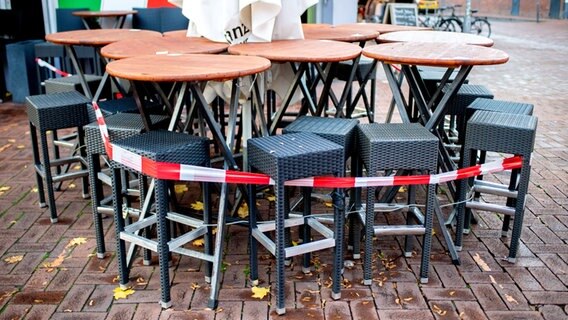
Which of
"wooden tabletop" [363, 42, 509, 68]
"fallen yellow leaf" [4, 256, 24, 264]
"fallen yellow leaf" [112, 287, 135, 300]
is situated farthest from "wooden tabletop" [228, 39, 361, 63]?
"fallen yellow leaf" [4, 256, 24, 264]

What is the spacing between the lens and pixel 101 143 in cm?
312

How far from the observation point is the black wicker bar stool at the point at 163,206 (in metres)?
2.75

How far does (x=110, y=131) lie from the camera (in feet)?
10.7

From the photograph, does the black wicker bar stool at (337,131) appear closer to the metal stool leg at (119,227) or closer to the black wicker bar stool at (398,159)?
the black wicker bar stool at (398,159)

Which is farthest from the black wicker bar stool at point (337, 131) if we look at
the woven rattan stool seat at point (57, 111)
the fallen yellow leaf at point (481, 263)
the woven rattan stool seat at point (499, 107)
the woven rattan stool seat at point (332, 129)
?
the woven rattan stool seat at point (57, 111)

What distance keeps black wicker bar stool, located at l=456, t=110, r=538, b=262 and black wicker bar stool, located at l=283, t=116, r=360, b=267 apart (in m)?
0.62

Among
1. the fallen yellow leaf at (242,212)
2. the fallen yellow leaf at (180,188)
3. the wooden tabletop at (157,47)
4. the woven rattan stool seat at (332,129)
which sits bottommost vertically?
the fallen yellow leaf at (180,188)

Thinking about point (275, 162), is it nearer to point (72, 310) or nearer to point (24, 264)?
point (72, 310)

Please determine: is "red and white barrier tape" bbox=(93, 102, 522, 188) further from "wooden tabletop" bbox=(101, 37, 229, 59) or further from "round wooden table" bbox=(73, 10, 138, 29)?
"round wooden table" bbox=(73, 10, 138, 29)

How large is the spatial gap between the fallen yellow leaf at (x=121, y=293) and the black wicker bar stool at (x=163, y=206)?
3 centimetres

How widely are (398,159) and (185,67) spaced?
1.15m

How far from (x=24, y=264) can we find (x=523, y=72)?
362 inches

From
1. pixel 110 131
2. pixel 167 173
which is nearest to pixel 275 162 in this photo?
pixel 167 173

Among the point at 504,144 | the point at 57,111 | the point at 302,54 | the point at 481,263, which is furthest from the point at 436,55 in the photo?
the point at 57,111
